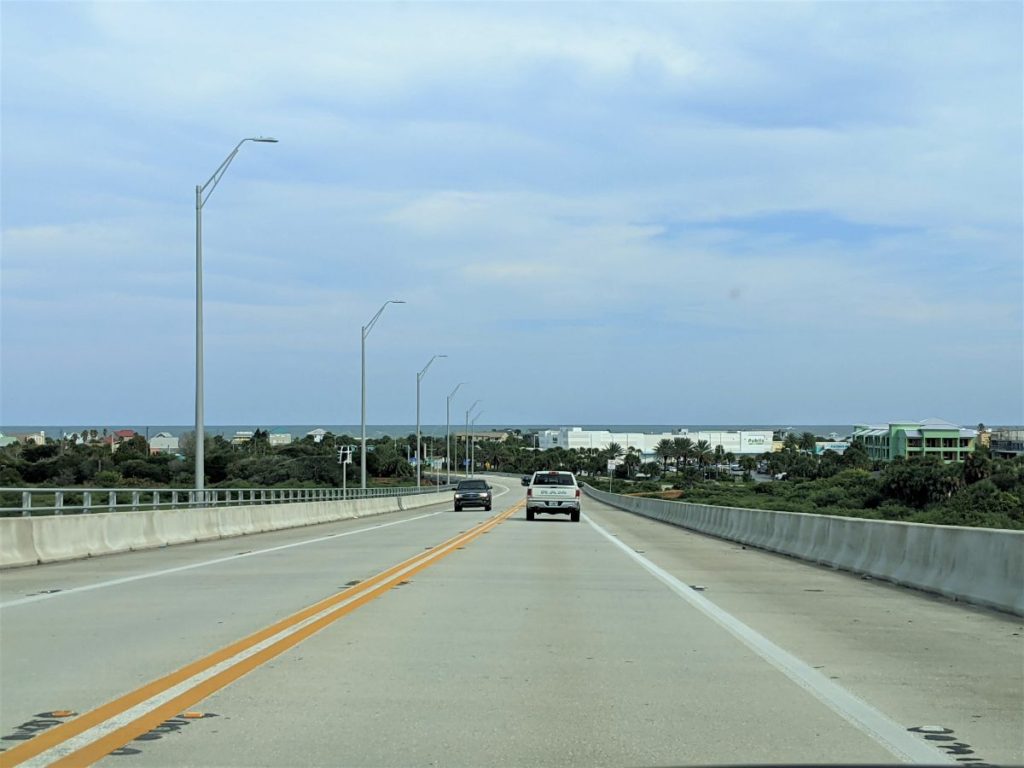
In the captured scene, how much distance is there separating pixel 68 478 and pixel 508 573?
76.3m

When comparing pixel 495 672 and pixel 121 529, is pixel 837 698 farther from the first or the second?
pixel 121 529

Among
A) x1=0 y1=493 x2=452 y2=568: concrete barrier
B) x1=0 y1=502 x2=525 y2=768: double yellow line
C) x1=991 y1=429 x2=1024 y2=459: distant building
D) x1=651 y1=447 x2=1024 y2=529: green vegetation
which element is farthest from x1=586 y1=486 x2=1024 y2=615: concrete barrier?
x1=991 y1=429 x2=1024 y2=459: distant building

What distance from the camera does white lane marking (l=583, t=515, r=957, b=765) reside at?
6.64 metres

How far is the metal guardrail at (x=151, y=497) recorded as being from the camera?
79.5 feet

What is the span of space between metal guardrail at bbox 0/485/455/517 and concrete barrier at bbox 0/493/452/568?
0.88 meters

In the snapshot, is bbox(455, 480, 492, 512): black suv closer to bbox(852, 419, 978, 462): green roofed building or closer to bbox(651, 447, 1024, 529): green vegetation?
bbox(651, 447, 1024, 529): green vegetation

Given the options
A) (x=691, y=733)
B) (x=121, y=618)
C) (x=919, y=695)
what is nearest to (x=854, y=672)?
(x=919, y=695)

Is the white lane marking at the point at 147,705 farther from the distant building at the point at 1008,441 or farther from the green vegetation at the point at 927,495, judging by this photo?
the distant building at the point at 1008,441

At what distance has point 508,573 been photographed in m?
18.4

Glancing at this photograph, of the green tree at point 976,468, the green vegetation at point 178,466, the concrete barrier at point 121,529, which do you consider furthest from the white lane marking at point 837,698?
the green tree at point 976,468

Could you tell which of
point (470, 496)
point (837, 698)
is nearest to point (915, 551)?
point (837, 698)

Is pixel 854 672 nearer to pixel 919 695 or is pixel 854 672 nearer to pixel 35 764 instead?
pixel 919 695

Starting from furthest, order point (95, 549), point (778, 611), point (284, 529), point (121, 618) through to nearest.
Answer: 1. point (284, 529)
2. point (95, 549)
3. point (778, 611)
4. point (121, 618)

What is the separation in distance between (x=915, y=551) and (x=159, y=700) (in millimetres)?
11997
